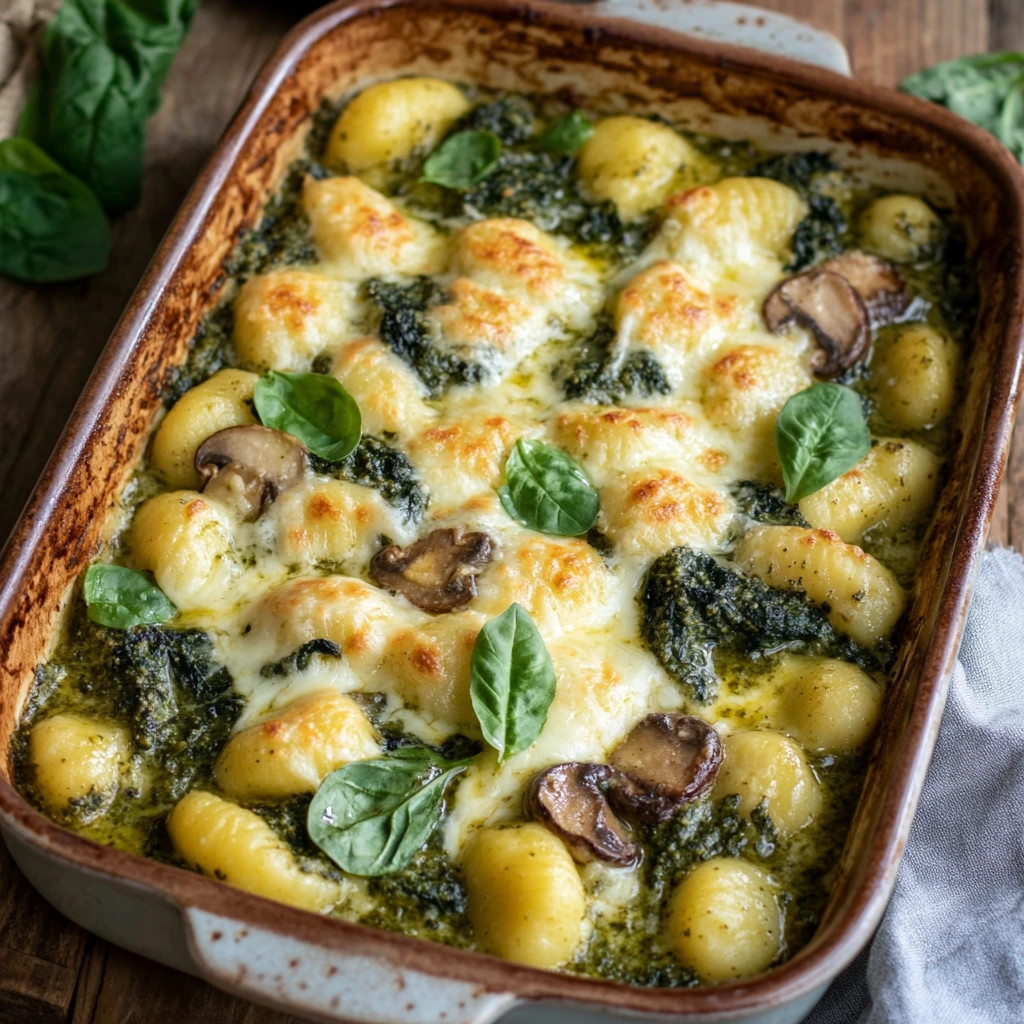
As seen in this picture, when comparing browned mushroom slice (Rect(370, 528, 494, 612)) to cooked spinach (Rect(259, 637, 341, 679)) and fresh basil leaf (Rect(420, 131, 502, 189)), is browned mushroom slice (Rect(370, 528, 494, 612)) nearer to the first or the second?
cooked spinach (Rect(259, 637, 341, 679))

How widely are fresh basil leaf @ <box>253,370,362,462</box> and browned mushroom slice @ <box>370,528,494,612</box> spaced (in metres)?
0.28

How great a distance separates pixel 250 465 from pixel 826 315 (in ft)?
4.72

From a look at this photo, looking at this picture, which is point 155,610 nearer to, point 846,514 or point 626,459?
point 626,459

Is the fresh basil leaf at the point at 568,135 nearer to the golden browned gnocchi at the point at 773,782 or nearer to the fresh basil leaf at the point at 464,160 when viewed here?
the fresh basil leaf at the point at 464,160

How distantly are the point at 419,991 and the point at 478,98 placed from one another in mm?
2652

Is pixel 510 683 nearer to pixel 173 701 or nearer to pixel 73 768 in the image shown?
pixel 173 701

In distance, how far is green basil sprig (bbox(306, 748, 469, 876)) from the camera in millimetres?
2576

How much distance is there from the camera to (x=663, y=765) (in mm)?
2748

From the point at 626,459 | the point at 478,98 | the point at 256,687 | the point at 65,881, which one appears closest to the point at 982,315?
the point at 626,459

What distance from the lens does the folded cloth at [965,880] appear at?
2.71m

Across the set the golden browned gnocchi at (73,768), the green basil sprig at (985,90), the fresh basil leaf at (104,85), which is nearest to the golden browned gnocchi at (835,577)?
the golden browned gnocchi at (73,768)

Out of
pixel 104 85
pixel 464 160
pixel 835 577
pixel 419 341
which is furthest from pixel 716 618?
pixel 104 85

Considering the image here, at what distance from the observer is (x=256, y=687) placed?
2.86 m

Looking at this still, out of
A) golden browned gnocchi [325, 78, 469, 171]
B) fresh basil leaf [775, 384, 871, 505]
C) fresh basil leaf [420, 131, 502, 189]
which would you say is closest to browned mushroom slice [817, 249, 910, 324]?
fresh basil leaf [775, 384, 871, 505]
